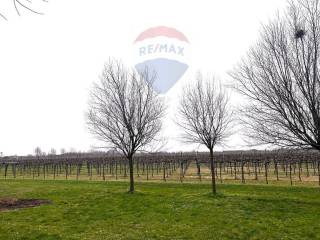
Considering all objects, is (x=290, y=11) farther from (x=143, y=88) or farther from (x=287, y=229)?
(x=143, y=88)

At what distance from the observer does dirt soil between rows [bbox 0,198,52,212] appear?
754 inches

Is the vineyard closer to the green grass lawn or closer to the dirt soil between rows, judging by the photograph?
the green grass lawn

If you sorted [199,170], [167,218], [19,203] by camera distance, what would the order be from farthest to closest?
[199,170]
[19,203]
[167,218]

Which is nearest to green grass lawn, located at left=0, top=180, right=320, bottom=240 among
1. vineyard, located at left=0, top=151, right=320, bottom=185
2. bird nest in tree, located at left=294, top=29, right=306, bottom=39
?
bird nest in tree, located at left=294, top=29, right=306, bottom=39

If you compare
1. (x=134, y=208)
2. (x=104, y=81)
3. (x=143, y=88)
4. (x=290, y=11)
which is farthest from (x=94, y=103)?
(x=290, y=11)

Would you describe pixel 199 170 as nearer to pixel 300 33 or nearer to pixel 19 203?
pixel 19 203

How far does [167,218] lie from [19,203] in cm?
986

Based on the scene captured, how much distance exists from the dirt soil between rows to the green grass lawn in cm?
107

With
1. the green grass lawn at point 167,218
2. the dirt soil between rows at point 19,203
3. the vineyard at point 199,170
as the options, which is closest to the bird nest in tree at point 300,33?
the green grass lawn at point 167,218

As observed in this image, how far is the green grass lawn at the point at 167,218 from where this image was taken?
503 inches

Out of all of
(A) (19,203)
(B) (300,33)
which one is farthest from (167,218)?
(A) (19,203)

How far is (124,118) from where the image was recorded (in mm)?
23953

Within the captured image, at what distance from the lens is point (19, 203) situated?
807 inches

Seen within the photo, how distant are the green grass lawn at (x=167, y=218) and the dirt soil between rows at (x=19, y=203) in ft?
3.51
